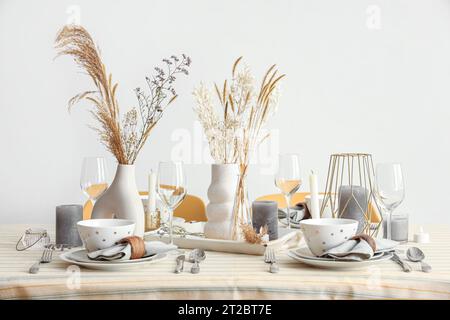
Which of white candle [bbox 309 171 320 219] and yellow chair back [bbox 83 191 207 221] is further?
yellow chair back [bbox 83 191 207 221]

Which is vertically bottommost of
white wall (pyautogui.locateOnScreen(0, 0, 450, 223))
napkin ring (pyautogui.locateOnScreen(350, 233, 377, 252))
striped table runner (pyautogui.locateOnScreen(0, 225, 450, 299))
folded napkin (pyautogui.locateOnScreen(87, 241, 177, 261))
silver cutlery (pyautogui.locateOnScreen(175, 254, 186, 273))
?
striped table runner (pyautogui.locateOnScreen(0, 225, 450, 299))

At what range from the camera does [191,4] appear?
140 inches

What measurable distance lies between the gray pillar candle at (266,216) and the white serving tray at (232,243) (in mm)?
31

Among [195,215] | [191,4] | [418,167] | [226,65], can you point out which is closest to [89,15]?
[191,4]

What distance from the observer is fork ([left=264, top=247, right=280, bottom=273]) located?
1.21 m

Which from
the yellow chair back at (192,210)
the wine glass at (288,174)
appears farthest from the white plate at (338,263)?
the yellow chair back at (192,210)

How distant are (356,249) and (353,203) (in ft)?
1.26

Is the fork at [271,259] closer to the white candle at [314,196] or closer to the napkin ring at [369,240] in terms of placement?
the napkin ring at [369,240]

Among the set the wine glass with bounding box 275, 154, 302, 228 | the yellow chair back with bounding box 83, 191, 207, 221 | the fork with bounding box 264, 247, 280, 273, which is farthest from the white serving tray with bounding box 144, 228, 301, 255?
the yellow chair back with bounding box 83, 191, 207, 221

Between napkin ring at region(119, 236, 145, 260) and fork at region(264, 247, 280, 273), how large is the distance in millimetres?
273

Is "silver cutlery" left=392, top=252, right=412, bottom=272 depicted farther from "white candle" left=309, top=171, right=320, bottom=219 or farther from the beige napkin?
"white candle" left=309, top=171, right=320, bottom=219

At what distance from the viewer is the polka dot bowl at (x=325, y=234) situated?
1.24 meters
